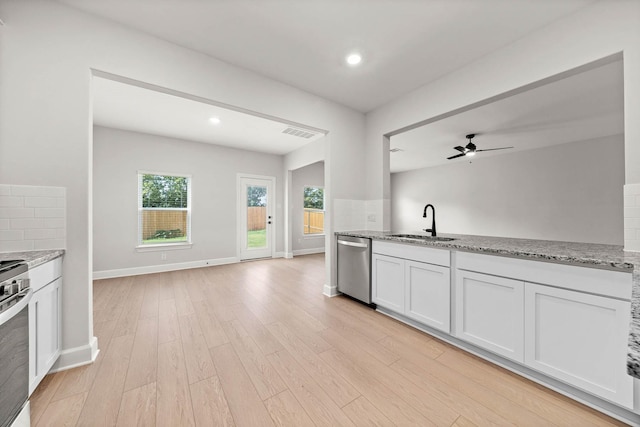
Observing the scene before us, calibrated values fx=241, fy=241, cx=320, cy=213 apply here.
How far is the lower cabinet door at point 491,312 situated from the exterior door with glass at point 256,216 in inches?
189

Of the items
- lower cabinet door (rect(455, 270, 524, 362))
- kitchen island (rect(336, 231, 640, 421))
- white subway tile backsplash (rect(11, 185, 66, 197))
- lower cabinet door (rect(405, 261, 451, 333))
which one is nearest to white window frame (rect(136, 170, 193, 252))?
white subway tile backsplash (rect(11, 185, 66, 197))

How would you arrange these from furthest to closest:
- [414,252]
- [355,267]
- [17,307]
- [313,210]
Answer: [313,210], [355,267], [414,252], [17,307]

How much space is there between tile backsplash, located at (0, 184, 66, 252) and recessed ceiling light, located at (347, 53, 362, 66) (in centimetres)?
269

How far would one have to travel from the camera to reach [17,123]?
1676 millimetres

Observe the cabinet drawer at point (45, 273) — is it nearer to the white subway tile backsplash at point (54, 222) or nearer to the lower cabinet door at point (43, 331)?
the lower cabinet door at point (43, 331)

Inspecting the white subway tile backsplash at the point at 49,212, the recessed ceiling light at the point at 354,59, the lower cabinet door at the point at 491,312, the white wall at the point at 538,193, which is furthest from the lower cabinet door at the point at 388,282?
Answer: the white wall at the point at 538,193

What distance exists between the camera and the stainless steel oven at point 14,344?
1.04 metres

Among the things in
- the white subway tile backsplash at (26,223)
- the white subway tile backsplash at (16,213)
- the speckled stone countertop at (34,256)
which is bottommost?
the speckled stone countertop at (34,256)

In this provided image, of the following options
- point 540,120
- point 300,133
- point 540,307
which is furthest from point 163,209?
point 540,120

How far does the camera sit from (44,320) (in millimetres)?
1537

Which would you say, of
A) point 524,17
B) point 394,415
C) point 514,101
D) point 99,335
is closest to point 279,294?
point 99,335

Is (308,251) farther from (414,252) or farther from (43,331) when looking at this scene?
(43,331)

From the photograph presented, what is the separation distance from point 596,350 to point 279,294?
299 cm

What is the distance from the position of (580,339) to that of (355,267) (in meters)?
1.95
